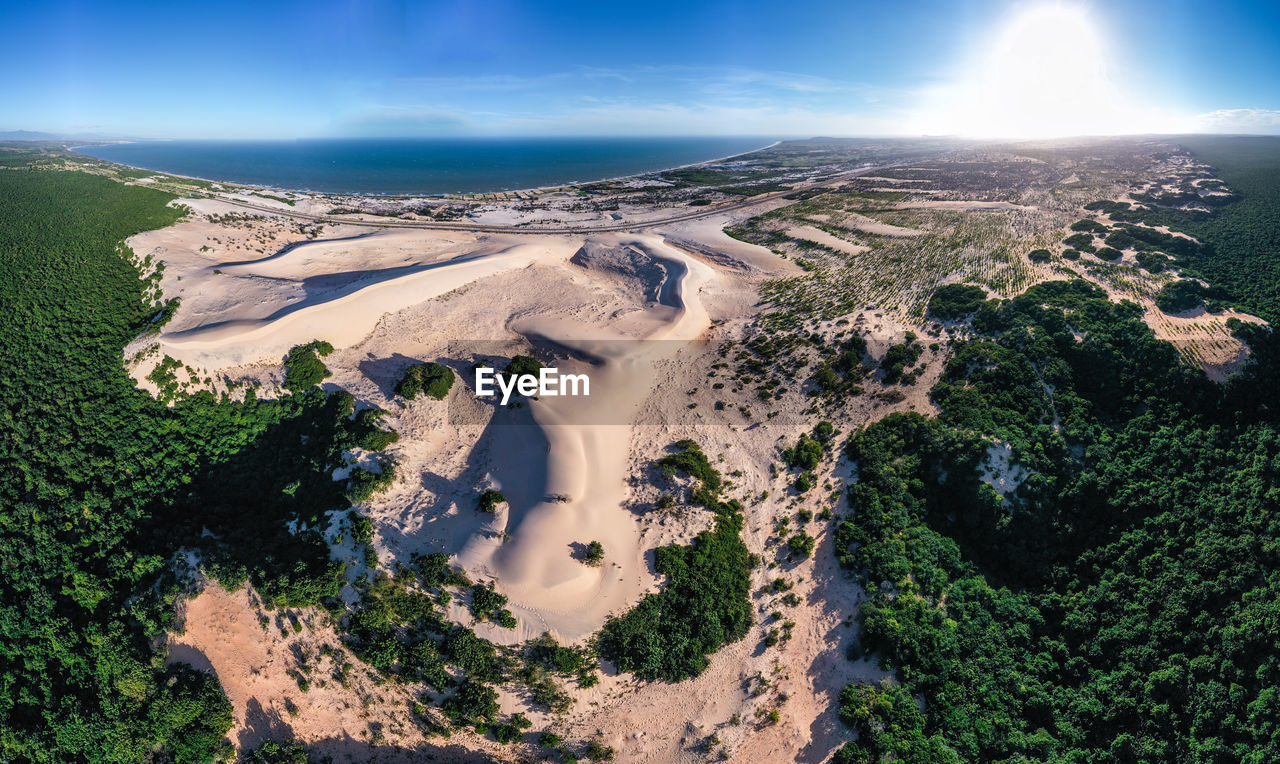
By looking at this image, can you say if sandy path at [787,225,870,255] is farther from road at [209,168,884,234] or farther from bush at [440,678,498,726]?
bush at [440,678,498,726]

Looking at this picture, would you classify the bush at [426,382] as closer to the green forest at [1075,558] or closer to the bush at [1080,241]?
the green forest at [1075,558]

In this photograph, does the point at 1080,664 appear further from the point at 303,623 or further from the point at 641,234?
the point at 641,234

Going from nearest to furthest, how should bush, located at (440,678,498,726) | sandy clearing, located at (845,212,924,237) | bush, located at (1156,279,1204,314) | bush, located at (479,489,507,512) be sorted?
1. bush, located at (440,678,498,726)
2. bush, located at (479,489,507,512)
3. bush, located at (1156,279,1204,314)
4. sandy clearing, located at (845,212,924,237)

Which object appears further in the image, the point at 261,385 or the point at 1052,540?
the point at 261,385

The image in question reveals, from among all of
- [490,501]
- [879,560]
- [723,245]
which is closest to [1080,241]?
[723,245]

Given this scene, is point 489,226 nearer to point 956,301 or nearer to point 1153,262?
point 956,301

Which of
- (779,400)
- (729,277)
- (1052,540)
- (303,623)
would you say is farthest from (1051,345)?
(303,623)

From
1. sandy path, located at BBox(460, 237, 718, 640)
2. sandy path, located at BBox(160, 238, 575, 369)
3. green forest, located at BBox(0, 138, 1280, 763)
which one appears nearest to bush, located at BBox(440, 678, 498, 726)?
green forest, located at BBox(0, 138, 1280, 763)

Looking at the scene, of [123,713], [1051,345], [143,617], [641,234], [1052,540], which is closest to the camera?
[123,713]
